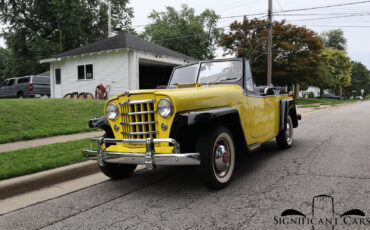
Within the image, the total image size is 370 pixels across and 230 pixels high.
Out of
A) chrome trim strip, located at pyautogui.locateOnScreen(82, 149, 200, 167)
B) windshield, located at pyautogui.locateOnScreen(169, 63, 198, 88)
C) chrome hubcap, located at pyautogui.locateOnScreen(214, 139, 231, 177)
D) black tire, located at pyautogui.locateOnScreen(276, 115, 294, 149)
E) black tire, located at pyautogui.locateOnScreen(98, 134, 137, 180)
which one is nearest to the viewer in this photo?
chrome trim strip, located at pyautogui.locateOnScreen(82, 149, 200, 167)

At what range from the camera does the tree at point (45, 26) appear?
3444 centimetres

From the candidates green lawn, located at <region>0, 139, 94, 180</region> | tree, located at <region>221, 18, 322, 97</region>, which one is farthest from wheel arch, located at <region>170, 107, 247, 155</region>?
tree, located at <region>221, 18, 322, 97</region>

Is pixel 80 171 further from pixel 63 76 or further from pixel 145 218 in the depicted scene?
pixel 63 76

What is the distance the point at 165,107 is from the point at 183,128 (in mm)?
416

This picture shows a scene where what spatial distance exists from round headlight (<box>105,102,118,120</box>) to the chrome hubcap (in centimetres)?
142

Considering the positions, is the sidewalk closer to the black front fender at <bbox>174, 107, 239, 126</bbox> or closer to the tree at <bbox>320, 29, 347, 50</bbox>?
the black front fender at <bbox>174, 107, 239, 126</bbox>

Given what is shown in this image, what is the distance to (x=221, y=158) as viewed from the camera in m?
3.93

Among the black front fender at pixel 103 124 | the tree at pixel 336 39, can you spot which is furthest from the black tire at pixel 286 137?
the tree at pixel 336 39

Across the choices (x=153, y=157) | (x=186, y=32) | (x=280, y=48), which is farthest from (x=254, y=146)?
(x=186, y=32)

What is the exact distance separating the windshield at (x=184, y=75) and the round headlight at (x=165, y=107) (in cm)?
177

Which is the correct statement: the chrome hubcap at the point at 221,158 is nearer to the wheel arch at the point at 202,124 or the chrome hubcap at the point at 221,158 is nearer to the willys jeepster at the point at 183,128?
the willys jeepster at the point at 183,128

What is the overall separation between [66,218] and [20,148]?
13.5ft

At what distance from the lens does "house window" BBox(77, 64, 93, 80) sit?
789 inches

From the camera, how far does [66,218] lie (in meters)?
3.20
